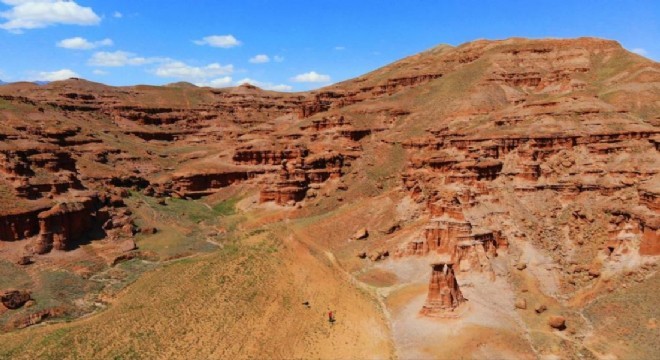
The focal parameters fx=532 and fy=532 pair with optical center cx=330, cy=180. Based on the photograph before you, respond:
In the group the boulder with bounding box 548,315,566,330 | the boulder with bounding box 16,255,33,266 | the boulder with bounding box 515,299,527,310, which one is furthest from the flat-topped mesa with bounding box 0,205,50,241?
the boulder with bounding box 548,315,566,330

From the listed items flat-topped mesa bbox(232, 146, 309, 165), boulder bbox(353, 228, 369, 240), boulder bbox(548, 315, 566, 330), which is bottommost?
boulder bbox(548, 315, 566, 330)

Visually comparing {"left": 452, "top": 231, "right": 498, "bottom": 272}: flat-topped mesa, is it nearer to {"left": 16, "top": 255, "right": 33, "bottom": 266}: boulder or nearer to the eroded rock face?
the eroded rock face

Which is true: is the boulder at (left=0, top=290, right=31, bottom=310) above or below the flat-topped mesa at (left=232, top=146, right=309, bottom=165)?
below

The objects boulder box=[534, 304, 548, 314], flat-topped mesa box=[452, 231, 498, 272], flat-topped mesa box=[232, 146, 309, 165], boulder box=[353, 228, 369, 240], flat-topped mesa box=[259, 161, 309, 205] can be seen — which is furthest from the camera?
flat-topped mesa box=[232, 146, 309, 165]

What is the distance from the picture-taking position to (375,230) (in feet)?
200

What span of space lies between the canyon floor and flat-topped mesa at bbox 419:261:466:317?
152mm

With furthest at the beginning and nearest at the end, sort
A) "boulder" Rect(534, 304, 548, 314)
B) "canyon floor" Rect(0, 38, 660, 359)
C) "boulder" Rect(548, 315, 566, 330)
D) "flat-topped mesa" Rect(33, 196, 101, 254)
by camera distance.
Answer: "flat-topped mesa" Rect(33, 196, 101, 254) < "boulder" Rect(534, 304, 548, 314) < "boulder" Rect(548, 315, 566, 330) < "canyon floor" Rect(0, 38, 660, 359)

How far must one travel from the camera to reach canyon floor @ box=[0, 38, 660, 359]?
125 ft

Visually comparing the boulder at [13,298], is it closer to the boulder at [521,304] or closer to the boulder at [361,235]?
the boulder at [361,235]

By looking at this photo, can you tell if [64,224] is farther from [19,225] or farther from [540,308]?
[540,308]

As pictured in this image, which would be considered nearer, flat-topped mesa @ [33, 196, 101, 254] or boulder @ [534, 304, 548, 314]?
boulder @ [534, 304, 548, 314]

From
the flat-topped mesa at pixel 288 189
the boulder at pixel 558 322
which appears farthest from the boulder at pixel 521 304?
the flat-topped mesa at pixel 288 189

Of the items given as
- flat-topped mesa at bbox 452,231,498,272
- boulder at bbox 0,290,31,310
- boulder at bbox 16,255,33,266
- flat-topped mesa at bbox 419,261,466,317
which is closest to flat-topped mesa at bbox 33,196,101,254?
boulder at bbox 16,255,33,266

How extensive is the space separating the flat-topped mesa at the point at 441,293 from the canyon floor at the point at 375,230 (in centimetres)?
15
